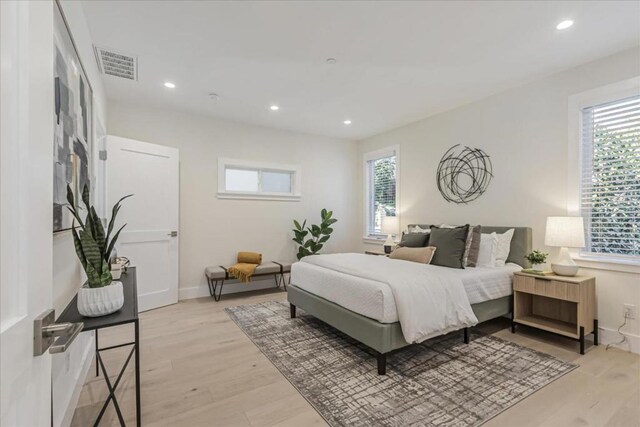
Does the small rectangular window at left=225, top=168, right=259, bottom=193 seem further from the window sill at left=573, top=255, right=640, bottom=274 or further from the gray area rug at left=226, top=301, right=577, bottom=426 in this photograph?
the window sill at left=573, top=255, right=640, bottom=274

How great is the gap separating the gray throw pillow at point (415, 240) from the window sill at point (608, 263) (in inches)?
55.8

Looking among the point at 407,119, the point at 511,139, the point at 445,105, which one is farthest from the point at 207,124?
the point at 511,139

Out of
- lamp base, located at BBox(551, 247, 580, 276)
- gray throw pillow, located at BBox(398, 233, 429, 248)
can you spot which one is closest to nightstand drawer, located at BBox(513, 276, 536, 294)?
lamp base, located at BBox(551, 247, 580, 276)

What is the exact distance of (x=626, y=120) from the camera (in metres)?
2.74

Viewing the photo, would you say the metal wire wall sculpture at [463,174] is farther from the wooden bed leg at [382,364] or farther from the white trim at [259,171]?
the wooden bed leg at [382,364]

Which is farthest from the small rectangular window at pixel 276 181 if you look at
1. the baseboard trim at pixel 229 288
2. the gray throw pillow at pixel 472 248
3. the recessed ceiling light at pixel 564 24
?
the recessed ceiling light at pixel 564 24

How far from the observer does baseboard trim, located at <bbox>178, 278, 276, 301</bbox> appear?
14.3 feet

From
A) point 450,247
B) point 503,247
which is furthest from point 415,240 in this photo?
point 503,247

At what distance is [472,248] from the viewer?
329 centimetres

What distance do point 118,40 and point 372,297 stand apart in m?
3.03

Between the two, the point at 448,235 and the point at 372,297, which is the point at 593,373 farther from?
the point at 372,297

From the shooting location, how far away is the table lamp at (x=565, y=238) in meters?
2.72

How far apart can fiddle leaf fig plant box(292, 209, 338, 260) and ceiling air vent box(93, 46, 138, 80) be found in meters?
3.07

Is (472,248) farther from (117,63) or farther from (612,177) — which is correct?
A: (117,63)
